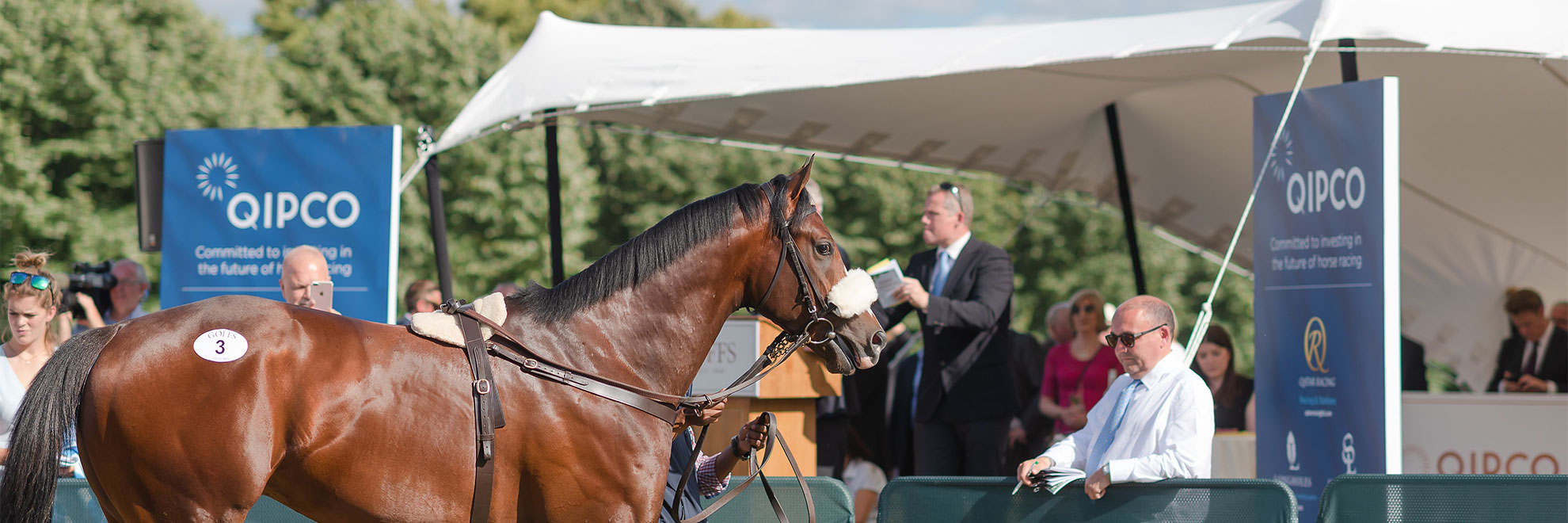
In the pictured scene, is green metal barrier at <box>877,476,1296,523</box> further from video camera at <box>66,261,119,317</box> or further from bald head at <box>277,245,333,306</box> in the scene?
video camera at <box>66,261,119,317</box>

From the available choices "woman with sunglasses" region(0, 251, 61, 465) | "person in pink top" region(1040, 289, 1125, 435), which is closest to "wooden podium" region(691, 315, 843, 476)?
"person in pink top" region(1040, 289, 1125, 435)

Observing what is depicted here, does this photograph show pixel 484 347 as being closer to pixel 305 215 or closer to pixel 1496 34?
pixel 305 215

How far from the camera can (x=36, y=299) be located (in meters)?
4.78

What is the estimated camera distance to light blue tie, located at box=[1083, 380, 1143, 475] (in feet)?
14.1

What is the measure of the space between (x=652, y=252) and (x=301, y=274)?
2141mm

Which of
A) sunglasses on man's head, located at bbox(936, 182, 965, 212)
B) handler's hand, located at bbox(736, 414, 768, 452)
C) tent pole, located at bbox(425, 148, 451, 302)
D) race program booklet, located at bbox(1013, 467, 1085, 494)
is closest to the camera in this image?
handler's hand, located at bbox(736, 414, 768, 452)

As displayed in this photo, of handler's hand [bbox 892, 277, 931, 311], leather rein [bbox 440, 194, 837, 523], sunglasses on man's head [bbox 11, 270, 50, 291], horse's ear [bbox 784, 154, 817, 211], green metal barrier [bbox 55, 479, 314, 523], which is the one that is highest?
horse's ear [bbox 784, 154, 817, 211]

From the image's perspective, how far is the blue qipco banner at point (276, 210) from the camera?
5906 mm

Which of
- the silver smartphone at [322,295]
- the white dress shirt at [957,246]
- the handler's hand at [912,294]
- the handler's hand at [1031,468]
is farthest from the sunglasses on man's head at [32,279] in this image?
the white dress shirt at [957,246]

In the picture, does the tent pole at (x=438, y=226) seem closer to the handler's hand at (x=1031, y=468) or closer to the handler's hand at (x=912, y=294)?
the handler's hand at (x=912, y=294)

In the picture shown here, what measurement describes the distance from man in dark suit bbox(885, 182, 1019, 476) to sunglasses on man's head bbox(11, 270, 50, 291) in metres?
3.54

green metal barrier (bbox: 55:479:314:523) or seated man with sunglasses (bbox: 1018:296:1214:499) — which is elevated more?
seated man with sunglasses (bbox: 1018:296:1214:499)

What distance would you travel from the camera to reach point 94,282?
6.97m

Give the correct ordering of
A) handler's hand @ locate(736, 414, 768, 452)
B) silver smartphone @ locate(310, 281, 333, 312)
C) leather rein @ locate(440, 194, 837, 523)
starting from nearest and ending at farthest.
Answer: leather rein @ locate(440, 194, 837, 523), handler's hand @ locate(736, 414, 768, 452), silver smartphone @ locate(310, 281, 333, 312)
